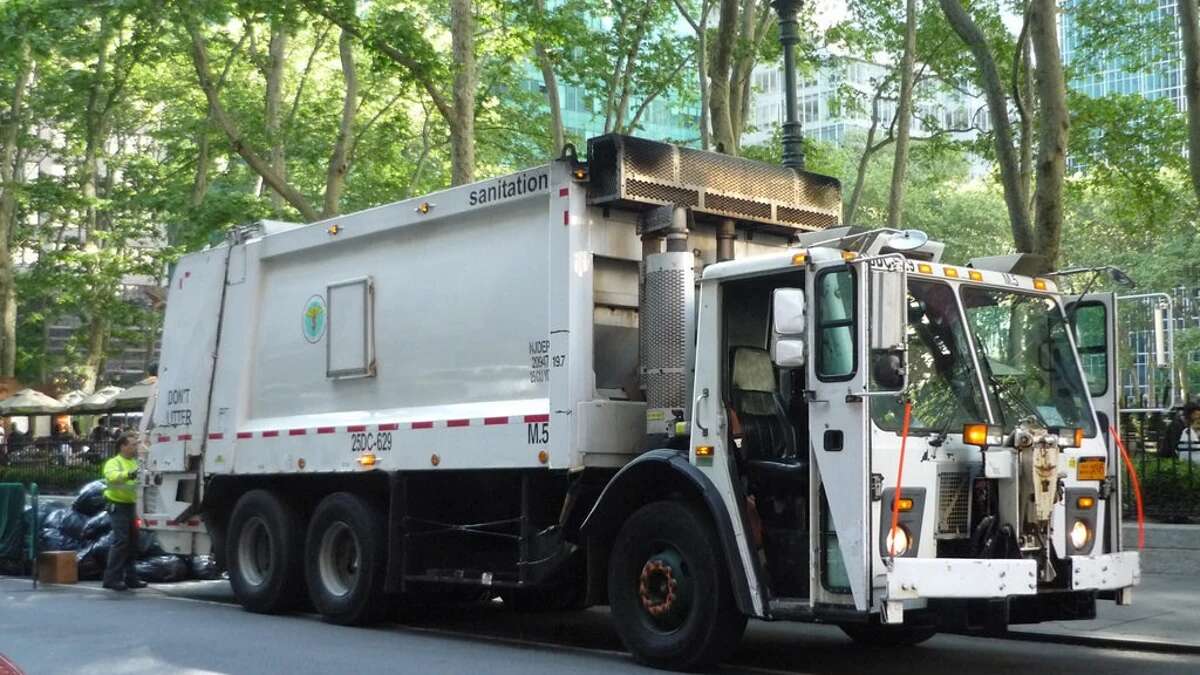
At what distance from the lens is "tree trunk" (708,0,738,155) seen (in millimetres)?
17797

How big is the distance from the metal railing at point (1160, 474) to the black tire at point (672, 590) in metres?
6.48

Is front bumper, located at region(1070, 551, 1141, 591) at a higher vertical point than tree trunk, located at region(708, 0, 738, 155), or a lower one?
lower

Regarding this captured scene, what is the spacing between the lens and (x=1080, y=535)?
9125mm

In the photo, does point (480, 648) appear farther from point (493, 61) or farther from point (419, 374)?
point (493, 61)

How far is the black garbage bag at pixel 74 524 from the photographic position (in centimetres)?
1727

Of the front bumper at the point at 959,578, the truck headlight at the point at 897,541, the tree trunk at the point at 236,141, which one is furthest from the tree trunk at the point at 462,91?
the front bumper at the point at 959,578

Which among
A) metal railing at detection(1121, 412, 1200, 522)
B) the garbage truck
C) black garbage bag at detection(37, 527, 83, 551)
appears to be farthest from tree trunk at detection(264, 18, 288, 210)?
metal railing at detection(1121, 412, 1200, 522)

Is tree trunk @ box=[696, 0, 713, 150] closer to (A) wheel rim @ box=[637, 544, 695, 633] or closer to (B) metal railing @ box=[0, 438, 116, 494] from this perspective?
(B) metal railing @ box=[0, 438, 116, 494]

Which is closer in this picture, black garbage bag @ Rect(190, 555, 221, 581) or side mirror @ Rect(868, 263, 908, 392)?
side mirror @ Rect(868, 263, 908, 392)

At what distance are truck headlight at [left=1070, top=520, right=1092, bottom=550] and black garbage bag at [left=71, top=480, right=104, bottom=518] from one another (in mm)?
11834

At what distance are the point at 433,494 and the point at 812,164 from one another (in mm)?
20110

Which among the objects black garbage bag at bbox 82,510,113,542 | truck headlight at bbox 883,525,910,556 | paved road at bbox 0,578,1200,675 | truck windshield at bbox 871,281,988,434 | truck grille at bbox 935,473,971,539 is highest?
truck windshield at bbox 871,281,988,434

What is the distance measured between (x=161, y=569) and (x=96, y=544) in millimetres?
933

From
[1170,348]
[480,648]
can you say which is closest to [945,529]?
[1170,348]
